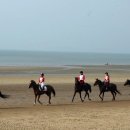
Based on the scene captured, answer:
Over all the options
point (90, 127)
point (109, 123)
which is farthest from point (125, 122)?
point (90, 127)

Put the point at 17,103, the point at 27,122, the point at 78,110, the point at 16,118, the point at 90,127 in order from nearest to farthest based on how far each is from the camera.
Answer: the point at 90,127, the point at 27,122, the point at 16,118, the point at 78,110, the point at 17,103

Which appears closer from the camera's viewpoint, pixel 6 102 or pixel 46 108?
pixel 46 108

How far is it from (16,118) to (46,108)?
14.2 ft

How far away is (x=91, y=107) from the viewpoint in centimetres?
2566

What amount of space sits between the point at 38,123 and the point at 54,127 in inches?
45.4

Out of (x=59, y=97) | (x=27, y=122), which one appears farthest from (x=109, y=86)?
(x=27, y=122)

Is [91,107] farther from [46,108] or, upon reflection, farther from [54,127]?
[54,127]

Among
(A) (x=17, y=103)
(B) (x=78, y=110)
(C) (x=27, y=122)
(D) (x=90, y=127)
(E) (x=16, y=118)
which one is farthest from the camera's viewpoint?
(A) (x=17, y=103)

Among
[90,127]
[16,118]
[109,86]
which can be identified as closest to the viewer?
[90,127]

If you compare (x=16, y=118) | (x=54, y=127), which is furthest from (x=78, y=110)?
(x=54, y=127)

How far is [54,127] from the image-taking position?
60.3ft

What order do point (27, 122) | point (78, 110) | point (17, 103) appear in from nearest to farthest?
point (27, 122) → point (78, 110) → point (17, 103)

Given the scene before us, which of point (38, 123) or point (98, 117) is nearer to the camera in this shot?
point (38, 123)

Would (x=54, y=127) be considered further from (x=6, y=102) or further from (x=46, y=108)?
(x=6, y=102)
